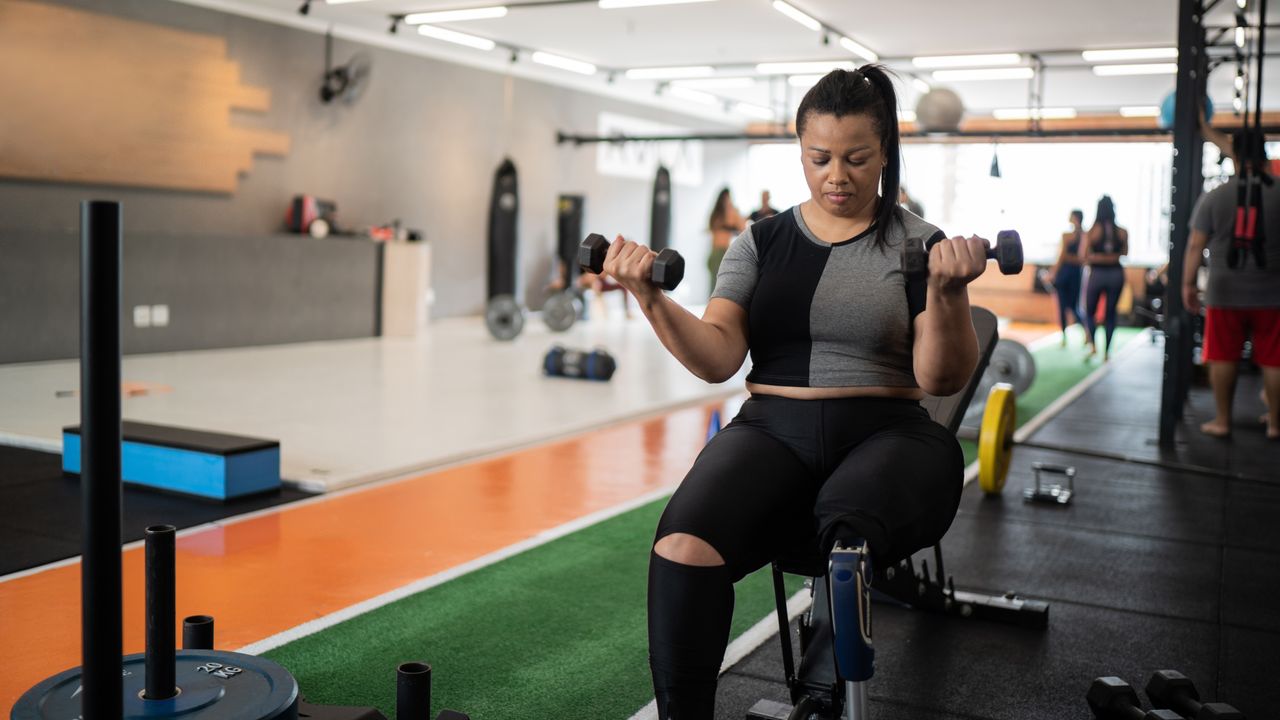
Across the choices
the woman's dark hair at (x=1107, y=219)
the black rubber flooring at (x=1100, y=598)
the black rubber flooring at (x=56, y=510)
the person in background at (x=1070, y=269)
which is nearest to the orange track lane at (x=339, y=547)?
the black rubber flooring at (x=56, y=510)

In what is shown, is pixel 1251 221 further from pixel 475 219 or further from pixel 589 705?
pixel 475 219

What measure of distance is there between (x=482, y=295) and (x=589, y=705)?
35.1 ft

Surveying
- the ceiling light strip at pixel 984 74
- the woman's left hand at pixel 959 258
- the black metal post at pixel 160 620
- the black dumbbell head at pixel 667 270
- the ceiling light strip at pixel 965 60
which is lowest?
the black metal post at pixel 160 620

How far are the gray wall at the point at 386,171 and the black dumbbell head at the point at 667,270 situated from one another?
22.4 feet

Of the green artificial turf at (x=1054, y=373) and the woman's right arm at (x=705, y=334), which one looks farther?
→ the green artificial turf at (x=1054, y=373)

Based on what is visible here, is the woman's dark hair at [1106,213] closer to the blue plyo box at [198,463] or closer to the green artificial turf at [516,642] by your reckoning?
the green artificial turf at [516,642]

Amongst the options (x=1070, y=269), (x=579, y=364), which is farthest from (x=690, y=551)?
(x=1070, y=269)

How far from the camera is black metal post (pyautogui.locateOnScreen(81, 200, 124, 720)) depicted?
1.05 metres

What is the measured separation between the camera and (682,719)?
1.48 meters

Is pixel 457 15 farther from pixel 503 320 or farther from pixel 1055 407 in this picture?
pixel 1055 407

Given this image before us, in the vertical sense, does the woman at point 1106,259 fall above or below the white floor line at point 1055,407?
above

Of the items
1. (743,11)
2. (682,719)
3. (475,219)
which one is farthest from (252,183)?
(682,719)

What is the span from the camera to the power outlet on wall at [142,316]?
25.8ft

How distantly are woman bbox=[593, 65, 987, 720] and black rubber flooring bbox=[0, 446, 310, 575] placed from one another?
2069mm
